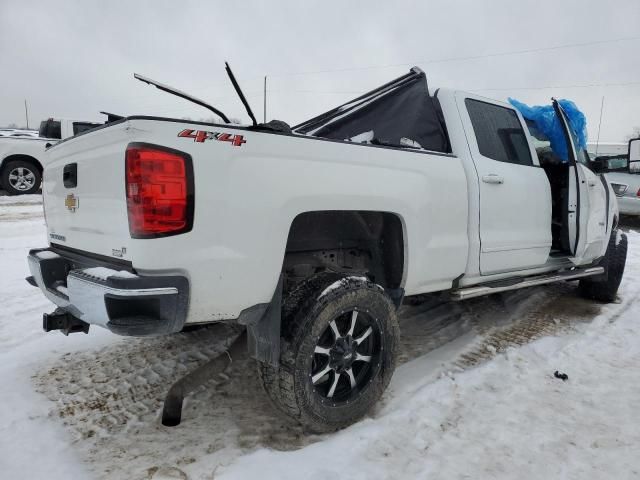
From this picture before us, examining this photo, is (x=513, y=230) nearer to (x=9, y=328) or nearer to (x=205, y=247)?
(x=205, y=247)

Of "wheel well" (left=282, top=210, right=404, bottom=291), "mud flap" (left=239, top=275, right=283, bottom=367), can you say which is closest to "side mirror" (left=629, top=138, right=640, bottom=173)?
"wheel well" (left=282, top=210, right=404, bottom=291)

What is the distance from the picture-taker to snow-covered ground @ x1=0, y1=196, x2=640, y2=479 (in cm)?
212

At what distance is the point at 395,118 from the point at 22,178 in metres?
10.5

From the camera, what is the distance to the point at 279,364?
2.23 metres

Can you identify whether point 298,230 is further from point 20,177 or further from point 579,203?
point 20,177

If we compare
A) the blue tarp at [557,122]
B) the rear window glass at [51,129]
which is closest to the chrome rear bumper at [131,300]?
the blue tarp at [557,122]

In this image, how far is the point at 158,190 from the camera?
1840mm

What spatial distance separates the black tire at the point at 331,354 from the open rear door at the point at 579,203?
8.91 ft

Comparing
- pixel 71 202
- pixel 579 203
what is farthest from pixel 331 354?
pixel 579 203

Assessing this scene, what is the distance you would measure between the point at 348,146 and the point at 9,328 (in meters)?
3.24

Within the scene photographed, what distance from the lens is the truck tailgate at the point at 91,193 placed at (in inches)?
77.6

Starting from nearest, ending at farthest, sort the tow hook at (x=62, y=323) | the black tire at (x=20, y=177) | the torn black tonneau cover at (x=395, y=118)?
the tow hook at (x=62, y=323) → the torn black tonneau cover at (x=395, y=118) → the black tire at (x=20, y=177)

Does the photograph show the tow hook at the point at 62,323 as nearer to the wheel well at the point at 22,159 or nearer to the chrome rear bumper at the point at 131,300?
the chrome rear bumper at the point at 131,300

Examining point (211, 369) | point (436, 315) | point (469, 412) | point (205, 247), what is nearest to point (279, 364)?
point (211, 369)
